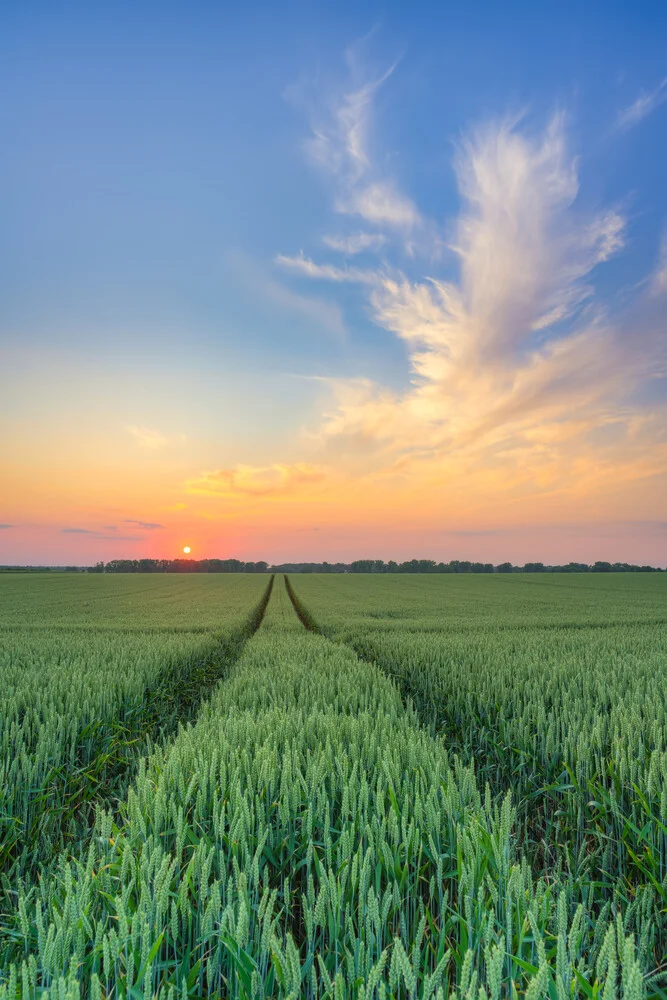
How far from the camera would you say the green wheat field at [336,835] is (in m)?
1.62

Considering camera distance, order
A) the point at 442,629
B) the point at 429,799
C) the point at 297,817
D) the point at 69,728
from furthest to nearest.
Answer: the point at 442,629 → the point at 69,728 → the point at 297,817 → the point at 429,799

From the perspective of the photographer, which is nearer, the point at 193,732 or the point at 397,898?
the point at 397,898

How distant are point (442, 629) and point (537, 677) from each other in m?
9.23

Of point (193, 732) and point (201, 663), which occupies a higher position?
point (193, 732)

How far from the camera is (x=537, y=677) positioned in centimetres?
670

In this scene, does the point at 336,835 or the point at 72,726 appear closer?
the point at 336,835

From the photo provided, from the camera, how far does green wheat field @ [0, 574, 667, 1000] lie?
1622 mm

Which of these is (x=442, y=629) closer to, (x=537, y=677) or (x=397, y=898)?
A: (x=537, y=677)

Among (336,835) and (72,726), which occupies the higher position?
(336,835)

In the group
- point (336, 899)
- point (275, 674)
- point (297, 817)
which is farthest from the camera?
point (275, 674)

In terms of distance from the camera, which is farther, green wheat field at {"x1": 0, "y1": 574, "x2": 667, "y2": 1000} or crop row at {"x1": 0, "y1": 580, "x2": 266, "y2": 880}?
crop row at {"x1": 0, "y1": 580, "x2": 266, "y2": 880}

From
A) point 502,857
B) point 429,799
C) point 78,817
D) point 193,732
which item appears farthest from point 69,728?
point 502,857

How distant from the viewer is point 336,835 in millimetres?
2682

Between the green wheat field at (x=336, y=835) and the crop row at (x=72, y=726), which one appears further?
the crop row at (x=72, y=726)
